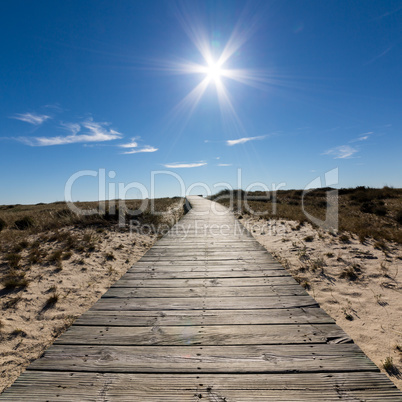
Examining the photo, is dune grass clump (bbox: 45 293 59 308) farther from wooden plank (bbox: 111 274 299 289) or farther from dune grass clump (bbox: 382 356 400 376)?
dune grass clump (bbox: 382 356 400 376)

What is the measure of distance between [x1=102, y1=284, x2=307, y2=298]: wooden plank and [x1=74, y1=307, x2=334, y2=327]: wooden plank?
47 cm

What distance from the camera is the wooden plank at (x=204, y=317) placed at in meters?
2.67

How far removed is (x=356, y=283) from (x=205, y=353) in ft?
13.2

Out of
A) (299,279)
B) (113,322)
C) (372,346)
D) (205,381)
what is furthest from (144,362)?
(299,279)

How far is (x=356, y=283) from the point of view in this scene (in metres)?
4.61

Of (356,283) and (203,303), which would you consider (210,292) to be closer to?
(203,303)

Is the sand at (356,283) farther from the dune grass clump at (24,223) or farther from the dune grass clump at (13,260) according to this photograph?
the dune grass clump at (24,223)

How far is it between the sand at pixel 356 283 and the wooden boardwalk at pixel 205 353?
0.78 m

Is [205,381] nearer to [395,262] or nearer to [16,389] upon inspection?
[16,389]

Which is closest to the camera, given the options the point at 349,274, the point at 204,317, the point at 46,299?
the point at 204,317

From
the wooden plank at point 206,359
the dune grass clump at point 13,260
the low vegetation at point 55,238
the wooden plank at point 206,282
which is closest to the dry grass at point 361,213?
the wooden plank at point 206,282

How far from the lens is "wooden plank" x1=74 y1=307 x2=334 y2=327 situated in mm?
2672

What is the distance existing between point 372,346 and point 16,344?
15.4 ft

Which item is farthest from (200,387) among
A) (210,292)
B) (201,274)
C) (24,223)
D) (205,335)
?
(24,223)
